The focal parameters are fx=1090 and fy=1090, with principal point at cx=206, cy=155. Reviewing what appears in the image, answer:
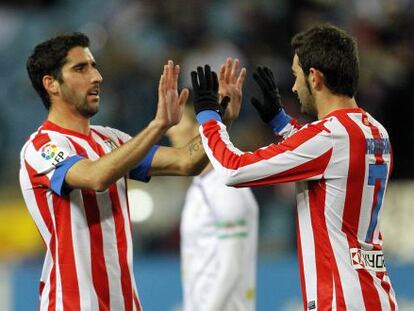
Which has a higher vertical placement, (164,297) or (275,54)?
(275,54)

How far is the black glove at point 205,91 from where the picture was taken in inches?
217

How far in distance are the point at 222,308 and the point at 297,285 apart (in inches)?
91.7

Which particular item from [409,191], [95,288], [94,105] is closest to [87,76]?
[94,105]

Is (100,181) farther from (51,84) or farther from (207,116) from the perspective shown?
(51,84)

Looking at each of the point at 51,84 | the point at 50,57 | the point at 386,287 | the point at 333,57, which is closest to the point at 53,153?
the point at 51,84

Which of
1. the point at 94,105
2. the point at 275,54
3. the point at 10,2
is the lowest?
the point at 94,105

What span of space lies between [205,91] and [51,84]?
915 mm

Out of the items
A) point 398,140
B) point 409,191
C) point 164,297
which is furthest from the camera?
point 398,140

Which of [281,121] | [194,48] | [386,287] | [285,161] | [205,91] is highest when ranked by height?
[194,48]

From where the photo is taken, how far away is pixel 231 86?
19.4 ft

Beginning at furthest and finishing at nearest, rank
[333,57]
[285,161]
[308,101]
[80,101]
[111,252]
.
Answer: [80,101] < [111,252] < [308,101] < [333,57] < [285,161]

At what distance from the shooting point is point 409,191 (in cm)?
1052

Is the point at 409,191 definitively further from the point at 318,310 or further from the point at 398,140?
the point at 318,310

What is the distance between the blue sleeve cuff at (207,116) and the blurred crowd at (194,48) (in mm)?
5273
